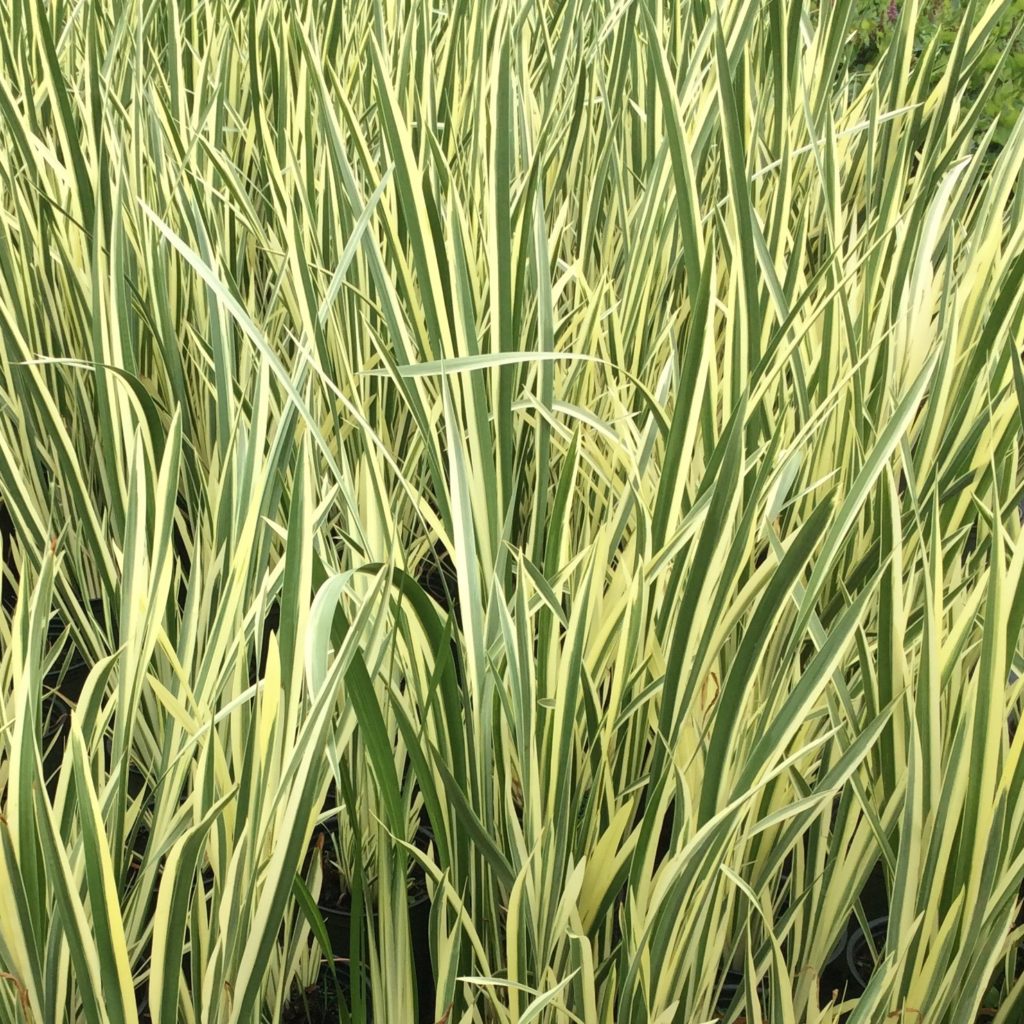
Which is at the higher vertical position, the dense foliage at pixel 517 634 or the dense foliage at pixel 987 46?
the dense foliage at pixel 987 46

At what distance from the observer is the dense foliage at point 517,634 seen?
52cm

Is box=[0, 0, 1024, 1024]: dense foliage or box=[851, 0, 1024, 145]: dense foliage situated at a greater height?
box=[851, 0, 1024, 145]: dense foliage

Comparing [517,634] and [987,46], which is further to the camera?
[987,46]

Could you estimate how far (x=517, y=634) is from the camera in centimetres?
57

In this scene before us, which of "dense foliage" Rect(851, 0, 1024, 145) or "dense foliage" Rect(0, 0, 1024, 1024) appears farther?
"dense foliage" Rect(851, 0, 1024, 145)

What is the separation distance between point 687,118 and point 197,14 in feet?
2.52

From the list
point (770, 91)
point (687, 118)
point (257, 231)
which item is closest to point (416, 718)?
point (257, 231)

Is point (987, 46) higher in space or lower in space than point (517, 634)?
higher

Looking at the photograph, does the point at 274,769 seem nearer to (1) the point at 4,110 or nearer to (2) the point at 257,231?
(2) the point at 257,231

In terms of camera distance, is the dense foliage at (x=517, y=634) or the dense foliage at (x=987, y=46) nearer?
the dense foliage at (x=517, y=634)

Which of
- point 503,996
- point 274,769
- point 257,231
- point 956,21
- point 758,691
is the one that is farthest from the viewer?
point 956,21

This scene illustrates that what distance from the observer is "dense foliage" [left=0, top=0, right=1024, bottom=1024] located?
20.3 inches

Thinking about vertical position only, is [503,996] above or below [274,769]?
below

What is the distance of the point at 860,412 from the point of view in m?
0.71
